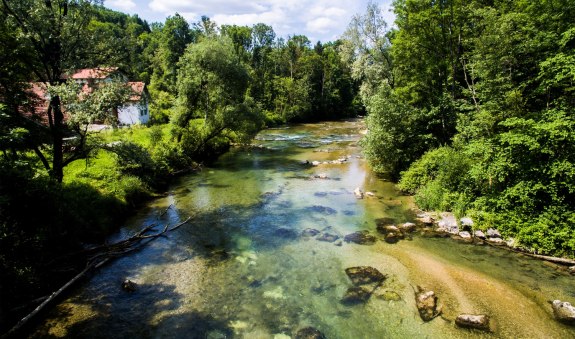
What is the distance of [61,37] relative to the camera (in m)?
15.6

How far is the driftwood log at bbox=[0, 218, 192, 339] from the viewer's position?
1048cm

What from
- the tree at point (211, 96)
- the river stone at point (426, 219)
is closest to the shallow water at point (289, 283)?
the river stone at point (426, 219)

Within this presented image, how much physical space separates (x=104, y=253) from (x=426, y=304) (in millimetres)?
14477

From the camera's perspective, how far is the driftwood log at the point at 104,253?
10476 mm

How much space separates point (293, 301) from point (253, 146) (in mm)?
37618

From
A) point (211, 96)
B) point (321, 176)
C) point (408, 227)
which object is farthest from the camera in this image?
point (211, 96)

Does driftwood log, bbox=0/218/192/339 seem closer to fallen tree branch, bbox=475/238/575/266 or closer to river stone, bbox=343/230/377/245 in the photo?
river stone, bbox=343/230/377/245

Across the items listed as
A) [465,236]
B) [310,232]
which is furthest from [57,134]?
[465,236]

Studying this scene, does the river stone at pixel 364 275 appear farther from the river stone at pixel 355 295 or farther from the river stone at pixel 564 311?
the river stone at pixel 564 311

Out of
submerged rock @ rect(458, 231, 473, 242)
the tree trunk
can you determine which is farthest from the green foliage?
the tree trunk

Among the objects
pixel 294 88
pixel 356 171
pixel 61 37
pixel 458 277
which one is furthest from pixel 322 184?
pixel 294 88

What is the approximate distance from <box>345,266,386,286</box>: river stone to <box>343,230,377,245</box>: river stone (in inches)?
102

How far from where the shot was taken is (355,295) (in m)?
13.0

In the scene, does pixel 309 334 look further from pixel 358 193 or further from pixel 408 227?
pixel 358 193
